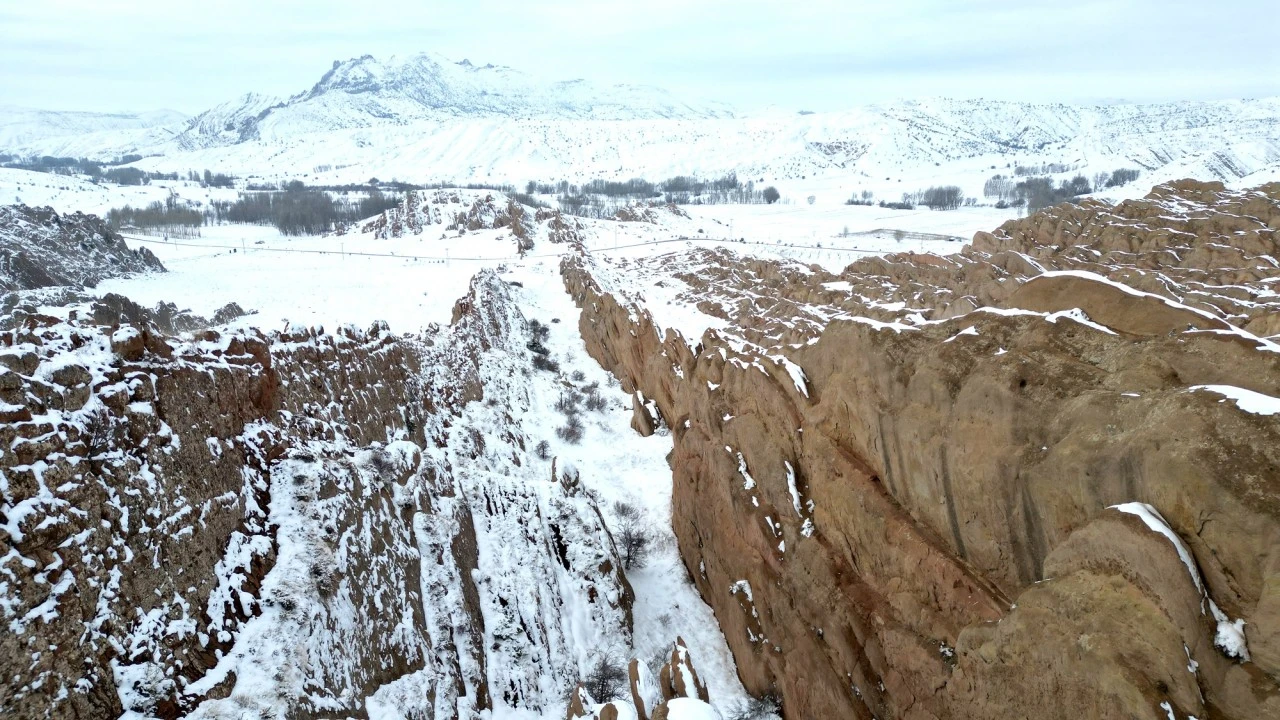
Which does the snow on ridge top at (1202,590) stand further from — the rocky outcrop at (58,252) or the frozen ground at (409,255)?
the rocky outcrop at (58,252)

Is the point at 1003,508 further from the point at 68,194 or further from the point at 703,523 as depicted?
the point at 68,194

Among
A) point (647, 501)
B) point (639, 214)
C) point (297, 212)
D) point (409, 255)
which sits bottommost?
point (647, 501)

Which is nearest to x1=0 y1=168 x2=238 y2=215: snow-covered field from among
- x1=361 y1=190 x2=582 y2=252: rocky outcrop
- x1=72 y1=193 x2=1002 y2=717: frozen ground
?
x1=72 y1=193 x2=1002 y2=717: frozen ground

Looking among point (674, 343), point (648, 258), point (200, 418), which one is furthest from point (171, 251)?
point (200, 418)

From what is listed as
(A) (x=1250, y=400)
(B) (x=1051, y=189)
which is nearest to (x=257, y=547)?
(A) (x=1250, y=400)

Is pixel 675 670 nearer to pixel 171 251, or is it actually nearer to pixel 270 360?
pixel 270 360
